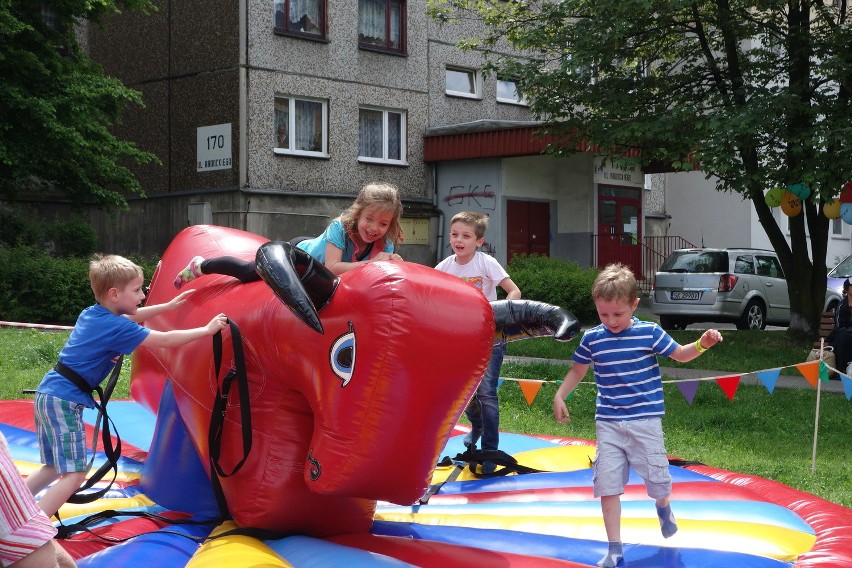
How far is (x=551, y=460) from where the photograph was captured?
563 cm

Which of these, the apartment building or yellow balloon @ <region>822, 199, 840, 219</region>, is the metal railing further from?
yellow balloon @ <region>822, 199, 840, 219</region>

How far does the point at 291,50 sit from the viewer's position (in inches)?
781

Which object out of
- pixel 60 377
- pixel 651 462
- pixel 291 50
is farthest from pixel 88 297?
pixel 651 462

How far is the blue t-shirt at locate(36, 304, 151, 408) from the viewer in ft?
13.7

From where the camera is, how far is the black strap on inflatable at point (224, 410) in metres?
3.77

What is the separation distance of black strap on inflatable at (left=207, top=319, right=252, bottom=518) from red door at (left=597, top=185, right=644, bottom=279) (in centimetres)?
1986

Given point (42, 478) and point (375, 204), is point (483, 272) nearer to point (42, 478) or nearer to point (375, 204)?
point (375, 204)

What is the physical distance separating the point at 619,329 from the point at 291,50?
16641 mm

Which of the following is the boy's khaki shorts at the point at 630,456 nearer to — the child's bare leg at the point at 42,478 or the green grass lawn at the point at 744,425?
the child's bare leg at the point at 42,478

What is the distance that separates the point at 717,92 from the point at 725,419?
238 inches

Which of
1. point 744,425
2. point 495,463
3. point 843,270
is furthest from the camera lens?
point 843,270

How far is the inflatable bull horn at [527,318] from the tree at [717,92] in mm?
8643

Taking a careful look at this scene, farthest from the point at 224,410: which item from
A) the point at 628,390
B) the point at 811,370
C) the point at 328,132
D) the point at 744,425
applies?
the point at 328,132

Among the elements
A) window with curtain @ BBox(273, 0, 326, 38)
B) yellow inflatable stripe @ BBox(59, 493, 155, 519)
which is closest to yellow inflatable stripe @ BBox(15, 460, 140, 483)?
yellow inflatable stripe @ BBox(59, 493, 155, 519)
